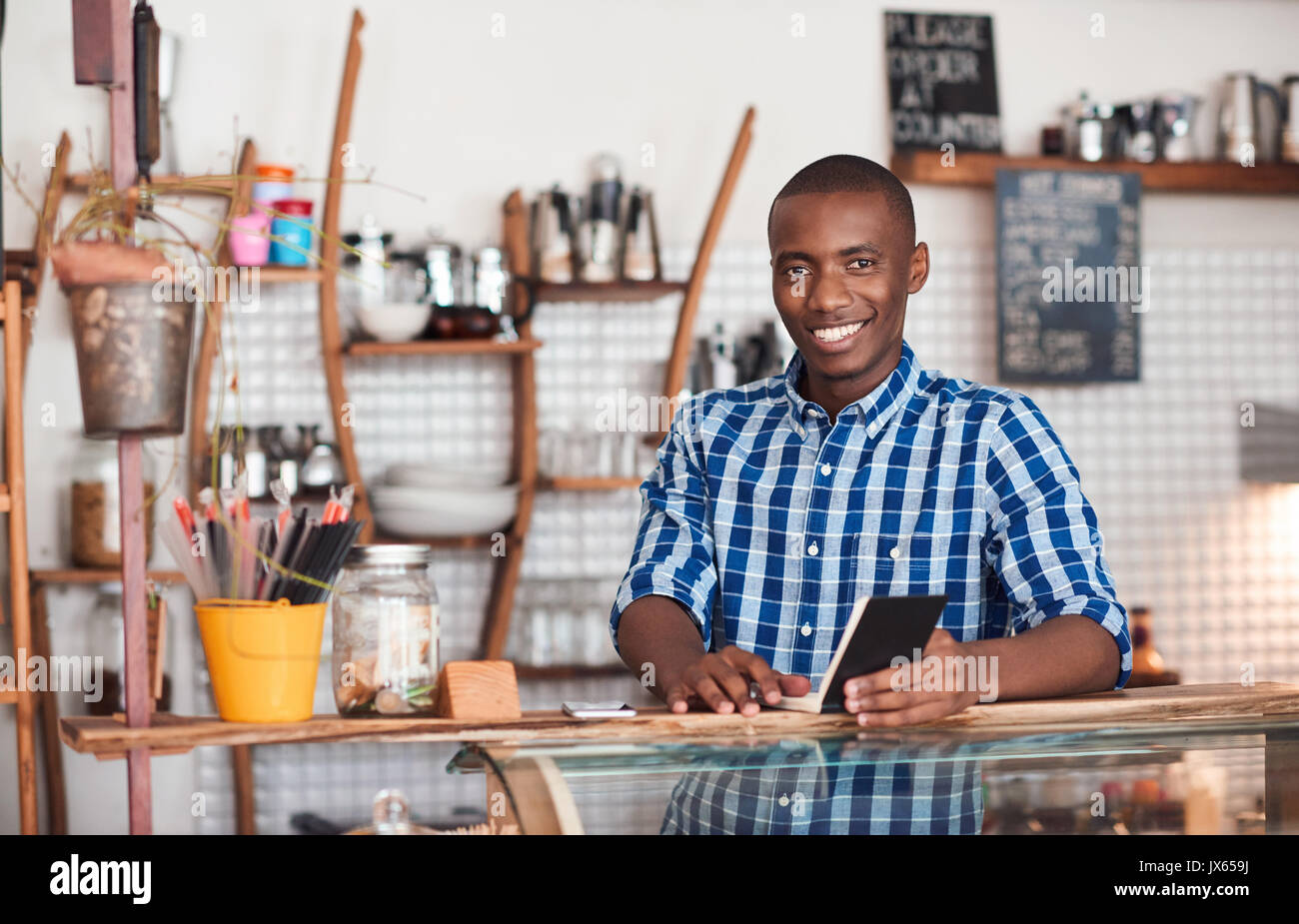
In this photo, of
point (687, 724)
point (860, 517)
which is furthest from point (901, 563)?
point (687, 724)

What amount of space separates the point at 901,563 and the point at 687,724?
1.90ft

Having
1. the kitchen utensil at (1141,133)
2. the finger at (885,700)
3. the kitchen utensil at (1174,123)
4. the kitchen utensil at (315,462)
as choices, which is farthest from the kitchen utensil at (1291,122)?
the finger at (885,700)

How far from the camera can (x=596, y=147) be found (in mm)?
4070

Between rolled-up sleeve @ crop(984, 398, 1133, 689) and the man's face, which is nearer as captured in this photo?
rolled-up sleeve @ crop(984, 398, 1133, 689)

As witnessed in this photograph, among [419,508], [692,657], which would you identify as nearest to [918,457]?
[692,657]

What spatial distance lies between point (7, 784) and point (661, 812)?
3.28 m

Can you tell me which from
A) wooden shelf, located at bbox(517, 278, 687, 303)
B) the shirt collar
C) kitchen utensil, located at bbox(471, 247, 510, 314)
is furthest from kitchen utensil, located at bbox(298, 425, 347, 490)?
the shirt collar

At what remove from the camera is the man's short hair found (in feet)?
5.70

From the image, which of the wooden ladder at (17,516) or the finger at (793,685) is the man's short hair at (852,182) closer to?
the finger at (793,685)

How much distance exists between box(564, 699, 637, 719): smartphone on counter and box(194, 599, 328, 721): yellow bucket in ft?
0.82

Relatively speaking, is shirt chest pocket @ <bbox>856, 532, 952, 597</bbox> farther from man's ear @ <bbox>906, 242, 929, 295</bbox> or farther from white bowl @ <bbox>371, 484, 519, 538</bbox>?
white bowl @ <bbox>371, 484, 519, 538</bbox>

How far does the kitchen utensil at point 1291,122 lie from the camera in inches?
168

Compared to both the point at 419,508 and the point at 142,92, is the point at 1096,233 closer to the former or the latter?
the point at 419,508
